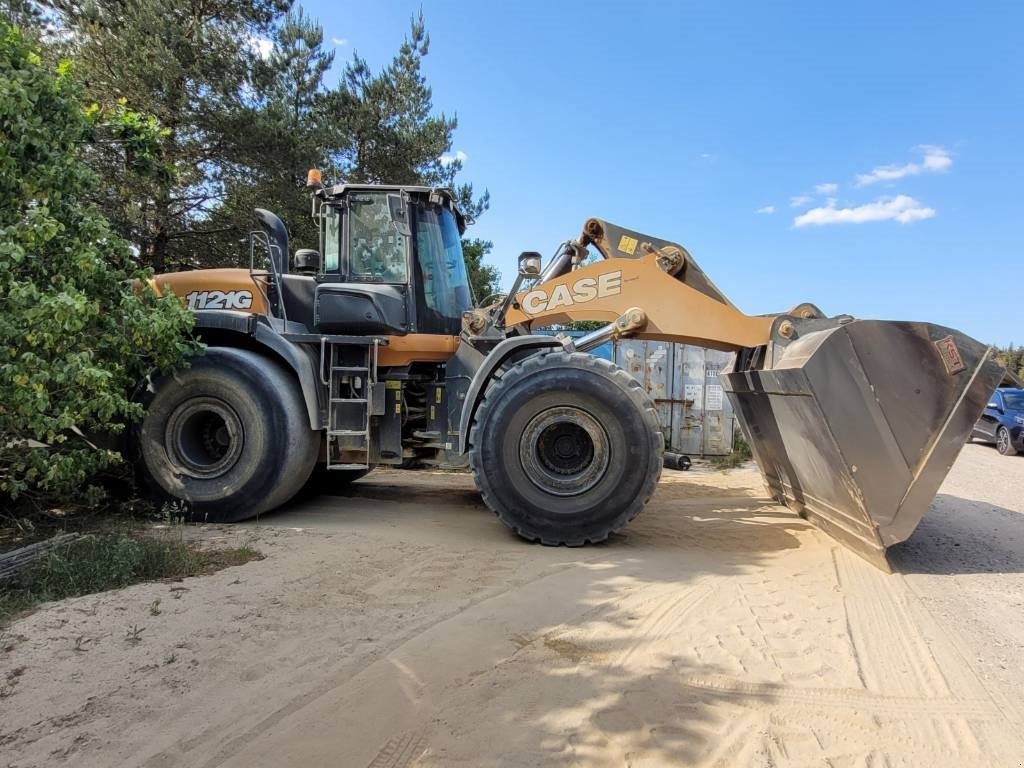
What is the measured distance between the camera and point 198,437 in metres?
5.79

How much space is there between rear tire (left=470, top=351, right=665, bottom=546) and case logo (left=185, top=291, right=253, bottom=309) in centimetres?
265

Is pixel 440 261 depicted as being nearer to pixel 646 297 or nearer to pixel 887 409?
pixel 646 297

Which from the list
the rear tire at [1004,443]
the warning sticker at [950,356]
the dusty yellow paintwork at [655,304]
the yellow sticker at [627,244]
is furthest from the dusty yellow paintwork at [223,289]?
the rear tire at [1004,443]

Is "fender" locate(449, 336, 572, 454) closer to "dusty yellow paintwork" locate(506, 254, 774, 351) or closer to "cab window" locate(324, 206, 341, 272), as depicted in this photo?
"dusty yellow paintwork" locate(506, 254, 774, 351)

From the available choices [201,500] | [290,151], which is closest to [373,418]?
[201,500]

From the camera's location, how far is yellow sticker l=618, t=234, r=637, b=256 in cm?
573

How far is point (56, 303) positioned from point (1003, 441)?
17.0 metres

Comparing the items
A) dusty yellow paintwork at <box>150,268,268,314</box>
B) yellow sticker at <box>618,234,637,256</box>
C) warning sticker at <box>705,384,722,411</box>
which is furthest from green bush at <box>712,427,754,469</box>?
dusty yellow paintwork at <box>150,268,268,314</box>

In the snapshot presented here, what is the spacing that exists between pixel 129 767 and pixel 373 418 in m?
3.87

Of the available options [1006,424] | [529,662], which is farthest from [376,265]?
[1006,424]

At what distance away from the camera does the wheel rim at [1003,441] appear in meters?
13.5

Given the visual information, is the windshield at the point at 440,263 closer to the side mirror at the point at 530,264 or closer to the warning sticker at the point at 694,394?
the side mirror at the point at 530,264

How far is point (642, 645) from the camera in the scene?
10.0 feet

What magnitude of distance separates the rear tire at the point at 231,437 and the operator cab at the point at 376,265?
79cm
